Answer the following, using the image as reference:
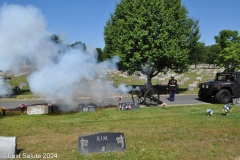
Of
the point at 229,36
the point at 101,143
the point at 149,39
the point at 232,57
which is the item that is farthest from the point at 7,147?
the point at 229,36

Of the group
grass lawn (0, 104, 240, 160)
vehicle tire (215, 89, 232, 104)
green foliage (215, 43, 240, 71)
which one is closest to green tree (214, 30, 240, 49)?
green foliage (215, 43, 240, 71)

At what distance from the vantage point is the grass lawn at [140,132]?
6996 millimetres

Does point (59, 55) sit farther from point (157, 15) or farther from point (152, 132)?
point (157, 15)

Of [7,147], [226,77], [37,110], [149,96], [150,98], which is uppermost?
[226,77]

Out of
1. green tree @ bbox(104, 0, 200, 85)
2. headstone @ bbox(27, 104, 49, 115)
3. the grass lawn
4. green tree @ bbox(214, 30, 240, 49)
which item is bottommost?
the grass lawn

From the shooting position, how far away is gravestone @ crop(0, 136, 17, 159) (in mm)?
6383

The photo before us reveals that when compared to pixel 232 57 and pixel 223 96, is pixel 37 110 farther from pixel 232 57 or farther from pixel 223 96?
pixel 232 57

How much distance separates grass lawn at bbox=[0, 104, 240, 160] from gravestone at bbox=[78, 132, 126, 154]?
166 millimetres

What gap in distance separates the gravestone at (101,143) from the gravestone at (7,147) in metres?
1.70

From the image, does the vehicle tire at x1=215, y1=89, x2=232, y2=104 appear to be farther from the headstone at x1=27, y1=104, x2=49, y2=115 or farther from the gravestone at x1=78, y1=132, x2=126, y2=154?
the gravestone at x1=78, y1=132, x2=126, y2=154

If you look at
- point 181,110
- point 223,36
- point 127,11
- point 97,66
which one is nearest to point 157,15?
point 127,11

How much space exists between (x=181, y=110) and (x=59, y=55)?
23.6ft

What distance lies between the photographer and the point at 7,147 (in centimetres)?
645

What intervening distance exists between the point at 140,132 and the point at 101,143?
7.72 ft
